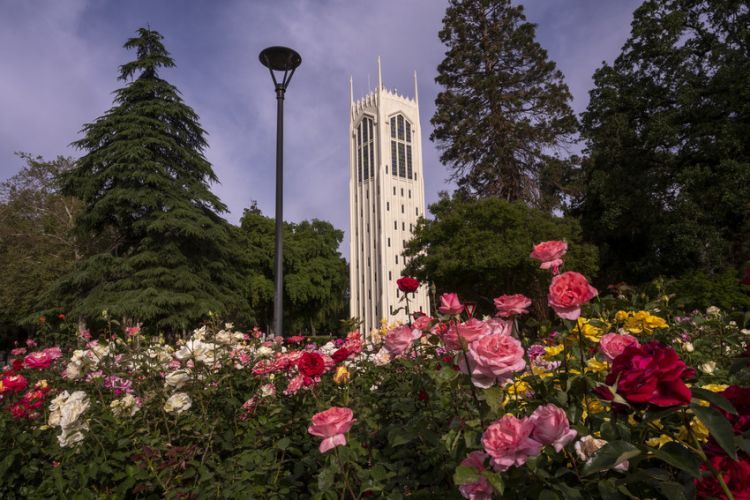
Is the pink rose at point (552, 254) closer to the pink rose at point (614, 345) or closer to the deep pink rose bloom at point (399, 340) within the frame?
the pink rose at point (614, 345)

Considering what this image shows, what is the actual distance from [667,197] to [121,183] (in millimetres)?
20375

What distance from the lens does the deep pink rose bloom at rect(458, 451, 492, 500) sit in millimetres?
1188

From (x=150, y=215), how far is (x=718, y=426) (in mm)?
19897

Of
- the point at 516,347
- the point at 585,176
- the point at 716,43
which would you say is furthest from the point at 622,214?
the point at 516,347

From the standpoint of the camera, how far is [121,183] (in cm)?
1902

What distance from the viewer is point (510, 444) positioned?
3.63 ft

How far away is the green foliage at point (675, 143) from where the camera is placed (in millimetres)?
Result: 15984

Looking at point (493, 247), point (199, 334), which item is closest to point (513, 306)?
point (199, 334)

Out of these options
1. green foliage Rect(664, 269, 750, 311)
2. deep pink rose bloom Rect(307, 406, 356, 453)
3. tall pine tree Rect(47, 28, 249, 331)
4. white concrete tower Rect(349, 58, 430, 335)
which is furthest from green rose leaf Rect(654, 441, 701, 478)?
white concrete tower Rect(349, 58, 430, 335)

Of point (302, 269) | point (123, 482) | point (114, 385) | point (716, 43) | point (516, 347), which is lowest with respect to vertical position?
point (123, 482)

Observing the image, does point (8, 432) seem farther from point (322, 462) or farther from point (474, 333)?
point (474, 333)

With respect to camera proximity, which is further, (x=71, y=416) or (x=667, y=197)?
(x=667, y=197)

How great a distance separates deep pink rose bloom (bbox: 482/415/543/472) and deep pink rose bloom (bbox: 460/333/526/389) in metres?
0.14

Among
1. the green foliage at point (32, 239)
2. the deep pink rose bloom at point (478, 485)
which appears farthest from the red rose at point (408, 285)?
the green foliage at point (32, 239)
